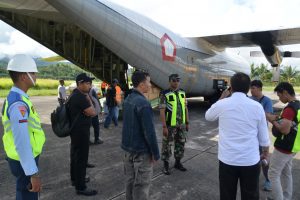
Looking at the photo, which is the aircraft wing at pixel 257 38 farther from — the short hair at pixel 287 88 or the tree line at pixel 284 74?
the tree line at pixel 284 74

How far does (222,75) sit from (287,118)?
37.2ft

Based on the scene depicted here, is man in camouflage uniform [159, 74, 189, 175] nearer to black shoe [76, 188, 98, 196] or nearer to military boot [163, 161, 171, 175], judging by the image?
military boot [163, 161, 171, 175]

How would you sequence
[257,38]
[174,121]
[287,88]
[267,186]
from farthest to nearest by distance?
[257,38], [174,121], [267,186], [287,88]

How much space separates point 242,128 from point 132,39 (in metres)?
6.25

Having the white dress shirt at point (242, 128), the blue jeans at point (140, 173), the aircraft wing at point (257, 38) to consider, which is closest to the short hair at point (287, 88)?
the white dress shirt at point (242, 128)

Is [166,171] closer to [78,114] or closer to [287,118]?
[78,114]

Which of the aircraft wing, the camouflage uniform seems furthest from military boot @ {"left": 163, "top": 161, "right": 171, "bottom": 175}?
the aircraft wing

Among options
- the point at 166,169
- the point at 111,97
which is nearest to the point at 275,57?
the point at 111,97

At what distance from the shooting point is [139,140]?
9.76ft

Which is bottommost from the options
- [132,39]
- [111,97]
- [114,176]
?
[114,176]

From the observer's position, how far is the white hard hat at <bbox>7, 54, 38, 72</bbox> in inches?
91.0

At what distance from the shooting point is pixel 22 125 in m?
2.18

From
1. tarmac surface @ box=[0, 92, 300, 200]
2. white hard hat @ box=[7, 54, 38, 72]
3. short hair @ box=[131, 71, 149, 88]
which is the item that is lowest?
tarmac surface @ box=[0, 92, 300, 200]

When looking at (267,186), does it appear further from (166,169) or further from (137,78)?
(137,78)
